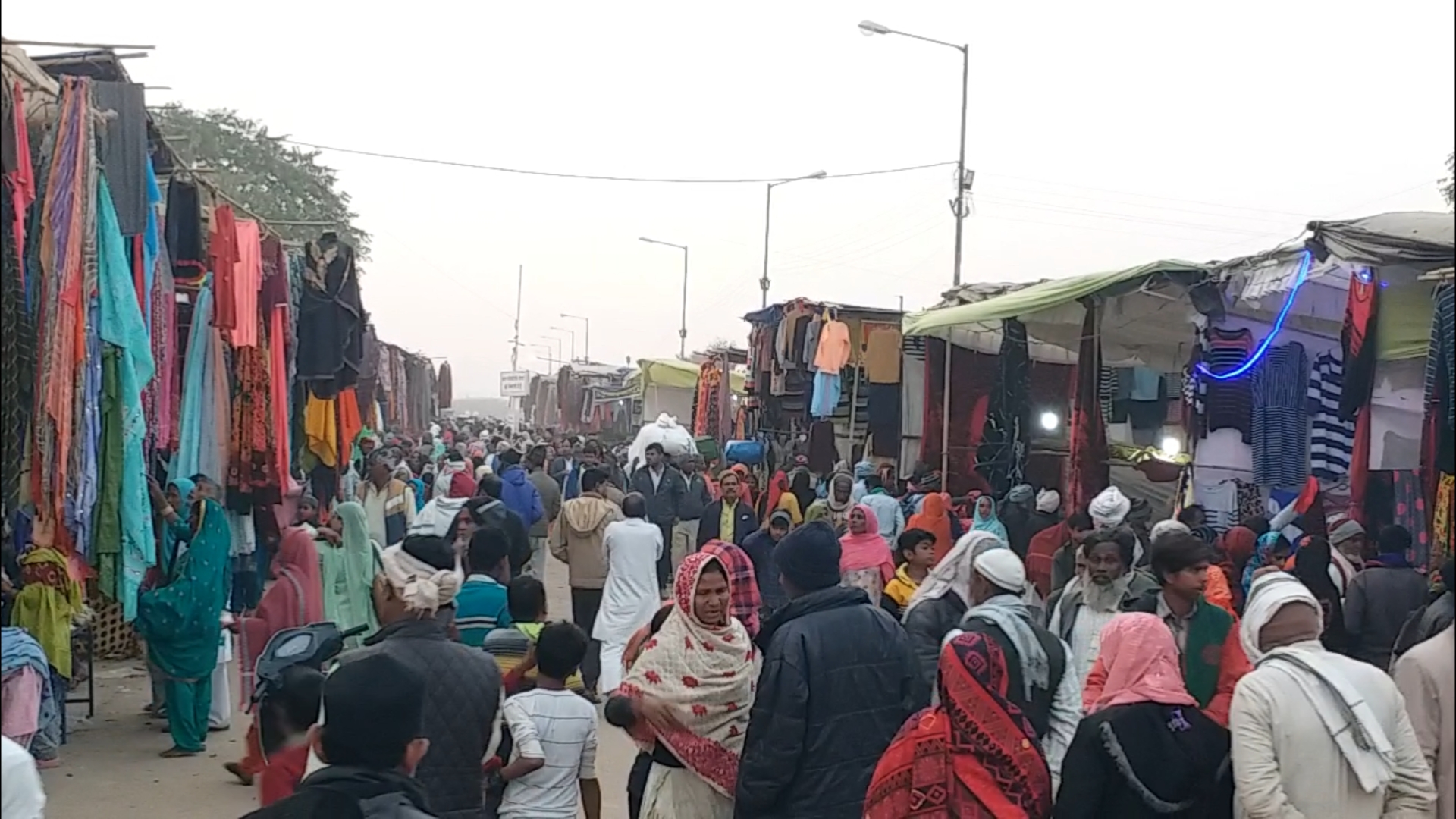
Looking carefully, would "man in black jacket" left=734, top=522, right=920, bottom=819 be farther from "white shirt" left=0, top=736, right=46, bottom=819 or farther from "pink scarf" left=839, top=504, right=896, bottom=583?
"pink scarf" left=839, top=504, right=896, bottom=583

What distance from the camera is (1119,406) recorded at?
11812 mm

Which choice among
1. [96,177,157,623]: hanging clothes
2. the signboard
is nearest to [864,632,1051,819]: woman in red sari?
[96,177,157,623]: hanging clothes

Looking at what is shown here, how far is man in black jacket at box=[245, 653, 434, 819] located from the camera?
2.71 meters

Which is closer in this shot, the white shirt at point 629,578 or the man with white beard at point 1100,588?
the man with white beard at point 1100,588

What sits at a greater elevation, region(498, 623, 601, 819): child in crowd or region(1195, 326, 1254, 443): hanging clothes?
region(1195, 326, 1254, 443): hanging clothes

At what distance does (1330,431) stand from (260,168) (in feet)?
105

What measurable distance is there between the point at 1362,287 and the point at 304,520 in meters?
6.55

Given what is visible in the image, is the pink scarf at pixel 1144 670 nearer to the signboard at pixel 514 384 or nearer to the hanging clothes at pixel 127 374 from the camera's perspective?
the hanging clothes at pixel 127 374

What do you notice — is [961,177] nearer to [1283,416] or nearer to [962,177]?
[962,177]

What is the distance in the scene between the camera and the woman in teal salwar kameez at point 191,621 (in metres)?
8.18

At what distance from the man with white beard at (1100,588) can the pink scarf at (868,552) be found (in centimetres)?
338

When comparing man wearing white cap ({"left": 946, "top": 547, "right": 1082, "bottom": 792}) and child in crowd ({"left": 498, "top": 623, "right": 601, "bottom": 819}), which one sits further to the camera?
child in crowd ({"left": 498, "top": 623, "right": 601, "bottom": 819})

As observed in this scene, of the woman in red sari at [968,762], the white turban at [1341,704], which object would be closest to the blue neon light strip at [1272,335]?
the white turban at [1341,704]

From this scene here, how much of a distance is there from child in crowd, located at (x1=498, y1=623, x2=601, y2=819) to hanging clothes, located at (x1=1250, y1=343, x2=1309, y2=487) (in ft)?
17.6
